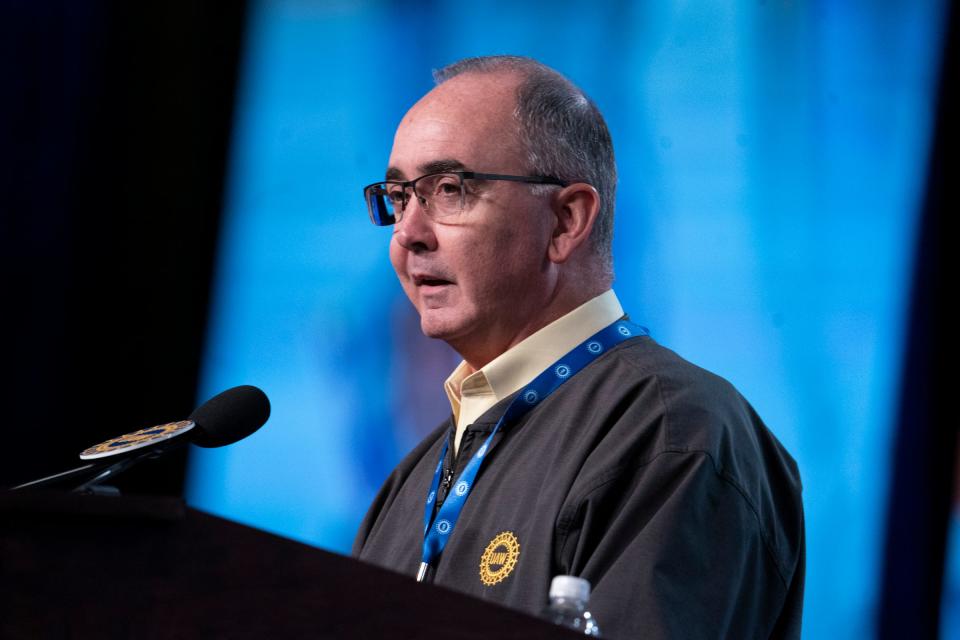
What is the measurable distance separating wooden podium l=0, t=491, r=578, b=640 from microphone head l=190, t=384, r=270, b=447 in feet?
2.23

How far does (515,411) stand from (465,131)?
1.82 feet

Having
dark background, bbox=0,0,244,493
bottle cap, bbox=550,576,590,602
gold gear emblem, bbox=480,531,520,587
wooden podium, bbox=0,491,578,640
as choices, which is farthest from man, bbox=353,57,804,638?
dark background, bbox=0,0,244,493

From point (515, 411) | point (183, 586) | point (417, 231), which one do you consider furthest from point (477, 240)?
point (183, 586)

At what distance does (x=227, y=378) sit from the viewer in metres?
3.37

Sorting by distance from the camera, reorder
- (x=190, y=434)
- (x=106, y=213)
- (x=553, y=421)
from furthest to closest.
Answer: (x=106, y=213) → (x=553, y=421) → (x=190, y=434)

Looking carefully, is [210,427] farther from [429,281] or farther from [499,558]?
[429,281]

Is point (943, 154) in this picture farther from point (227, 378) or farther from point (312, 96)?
point (227, 378)

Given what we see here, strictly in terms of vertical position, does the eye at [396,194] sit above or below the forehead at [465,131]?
below

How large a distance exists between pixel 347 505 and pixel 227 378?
58cm

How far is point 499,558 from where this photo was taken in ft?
5.54

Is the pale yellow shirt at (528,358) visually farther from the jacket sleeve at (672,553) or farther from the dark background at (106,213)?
the dark background at (106,213)

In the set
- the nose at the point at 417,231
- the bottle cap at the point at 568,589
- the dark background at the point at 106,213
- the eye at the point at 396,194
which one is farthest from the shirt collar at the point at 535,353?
the dark background at the point at 106,213

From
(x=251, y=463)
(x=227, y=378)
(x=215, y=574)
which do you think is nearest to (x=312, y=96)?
(x=227, y=378)

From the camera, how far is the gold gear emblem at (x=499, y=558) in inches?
65.6
